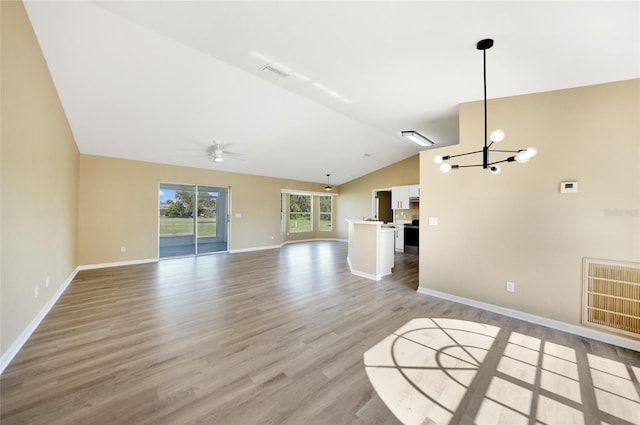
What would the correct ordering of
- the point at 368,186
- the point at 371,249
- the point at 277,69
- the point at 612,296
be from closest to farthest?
the point at 612,296, the point at 277,69, the point at 371,249, the point at 368,186

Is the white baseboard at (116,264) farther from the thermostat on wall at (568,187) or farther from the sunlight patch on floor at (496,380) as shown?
the thermostat on wall at (568,187)

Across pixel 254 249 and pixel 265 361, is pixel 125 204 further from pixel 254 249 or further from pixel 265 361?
pixel 265 361

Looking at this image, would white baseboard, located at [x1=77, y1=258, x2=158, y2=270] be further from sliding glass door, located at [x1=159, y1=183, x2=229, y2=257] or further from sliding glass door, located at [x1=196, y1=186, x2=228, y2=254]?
sliding glass door, located at [x1=196, y1=186, x2=228, y2=254]

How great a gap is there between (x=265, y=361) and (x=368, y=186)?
8464 mm

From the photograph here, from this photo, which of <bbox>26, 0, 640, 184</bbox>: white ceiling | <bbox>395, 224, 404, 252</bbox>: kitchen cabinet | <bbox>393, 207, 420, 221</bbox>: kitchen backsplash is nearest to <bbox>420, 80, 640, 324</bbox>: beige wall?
<bbox>26, 0, 640, 184</bbox>: white ceiling

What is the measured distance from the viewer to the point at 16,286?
2309 millimetres

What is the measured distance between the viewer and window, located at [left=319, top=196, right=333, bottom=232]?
1128cm

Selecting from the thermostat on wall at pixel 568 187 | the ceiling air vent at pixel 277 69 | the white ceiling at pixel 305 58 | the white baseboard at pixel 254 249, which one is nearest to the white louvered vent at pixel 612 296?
the thermostat on wall at pixel 568 187

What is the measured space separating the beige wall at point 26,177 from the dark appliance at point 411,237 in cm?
813

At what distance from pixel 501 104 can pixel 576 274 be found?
233 centimetres

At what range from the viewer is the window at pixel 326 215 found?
11281 millimetres

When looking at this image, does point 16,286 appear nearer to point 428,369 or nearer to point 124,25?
point 124,25

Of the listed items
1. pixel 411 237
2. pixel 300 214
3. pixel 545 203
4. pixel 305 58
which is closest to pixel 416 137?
pixel 545 203

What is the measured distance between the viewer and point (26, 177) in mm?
2488
